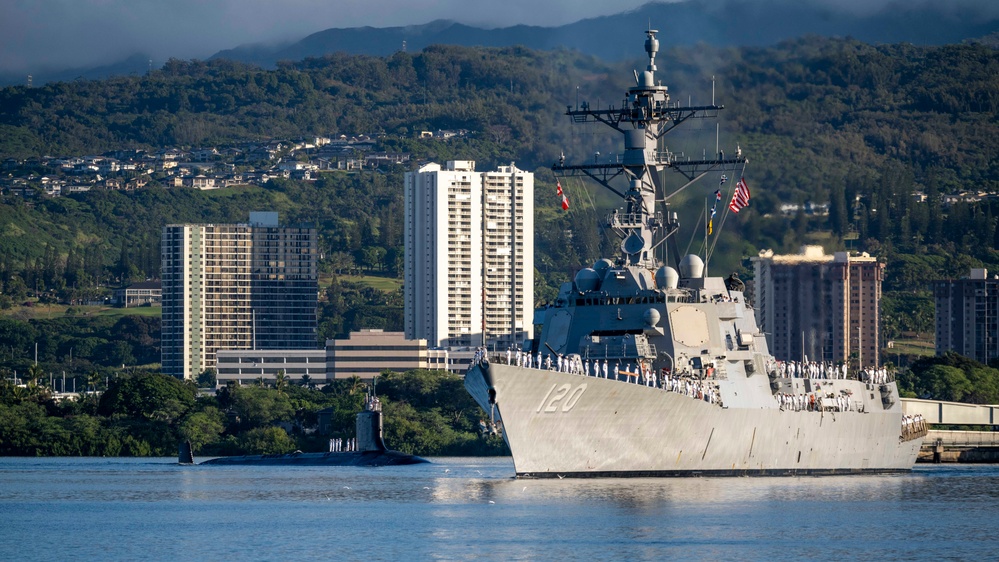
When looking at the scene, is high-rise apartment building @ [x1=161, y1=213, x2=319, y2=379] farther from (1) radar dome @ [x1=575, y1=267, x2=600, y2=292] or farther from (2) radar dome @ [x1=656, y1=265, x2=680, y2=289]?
(2) radar dome @ [x1=656, y1=265, x2=680, y2=289]

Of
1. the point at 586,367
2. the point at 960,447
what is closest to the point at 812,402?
the point at 586,367

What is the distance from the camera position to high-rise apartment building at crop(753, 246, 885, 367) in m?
86.2

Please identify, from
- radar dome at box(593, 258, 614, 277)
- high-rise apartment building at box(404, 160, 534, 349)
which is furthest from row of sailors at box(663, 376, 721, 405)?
high-rise apartment building at box(404, 160, 534, 349)

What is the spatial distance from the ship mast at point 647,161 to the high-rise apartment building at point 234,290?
12627 cm

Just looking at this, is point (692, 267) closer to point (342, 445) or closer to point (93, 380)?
point (342, 445)

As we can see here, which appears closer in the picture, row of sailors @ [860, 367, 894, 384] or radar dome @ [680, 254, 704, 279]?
radar dome @ [680, 254, 704, 279]

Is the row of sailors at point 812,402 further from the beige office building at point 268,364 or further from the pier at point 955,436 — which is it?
the beige office building at point 268,364

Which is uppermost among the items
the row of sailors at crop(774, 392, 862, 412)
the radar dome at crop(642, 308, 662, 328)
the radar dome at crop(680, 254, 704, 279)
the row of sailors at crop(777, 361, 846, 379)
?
the radar dome at crop(680, 254, 704, 279)

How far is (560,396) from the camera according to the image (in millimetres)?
50938

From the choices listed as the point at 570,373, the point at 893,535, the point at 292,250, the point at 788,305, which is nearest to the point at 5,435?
the point at 788,305

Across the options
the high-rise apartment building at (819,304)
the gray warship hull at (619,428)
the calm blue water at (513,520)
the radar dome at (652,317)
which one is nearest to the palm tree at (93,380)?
the high-rise apartment building at (819,304)

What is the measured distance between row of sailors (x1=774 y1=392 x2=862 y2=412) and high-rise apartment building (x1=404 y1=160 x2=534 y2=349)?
364 ft

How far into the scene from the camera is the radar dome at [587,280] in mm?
57594

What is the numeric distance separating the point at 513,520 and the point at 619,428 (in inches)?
292
